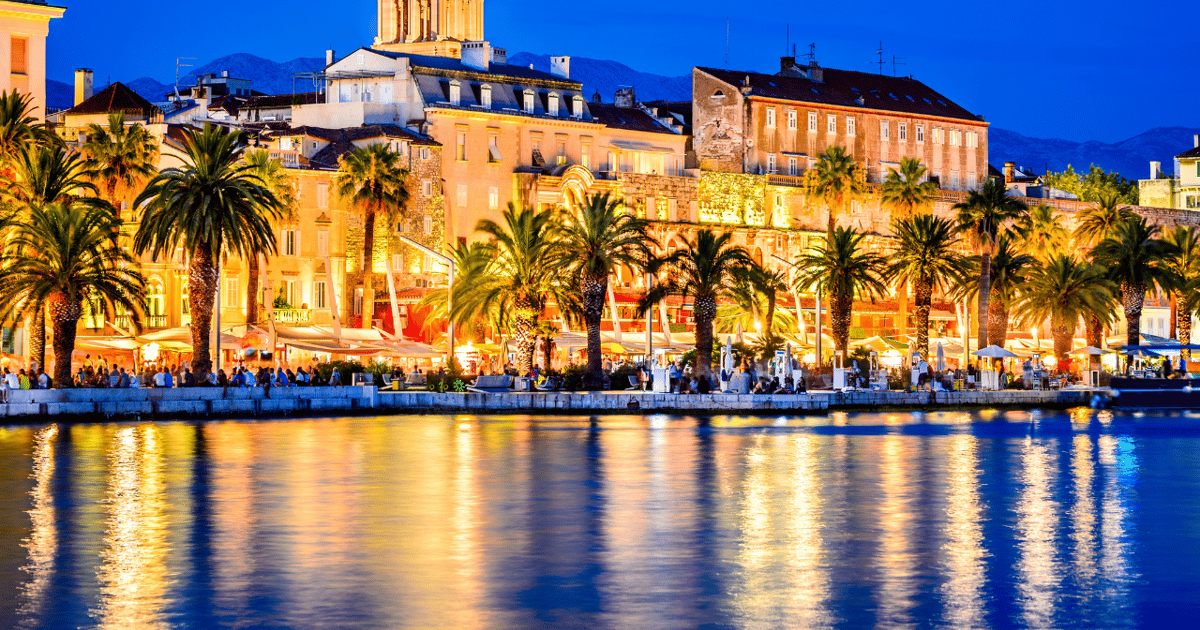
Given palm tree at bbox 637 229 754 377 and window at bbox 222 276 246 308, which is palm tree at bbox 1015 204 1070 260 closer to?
palm tree at bbox 637 229 754 377

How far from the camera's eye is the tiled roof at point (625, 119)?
102m

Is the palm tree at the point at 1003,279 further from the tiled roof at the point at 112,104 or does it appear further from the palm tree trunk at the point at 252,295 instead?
the tiled roof at the point at 112,104

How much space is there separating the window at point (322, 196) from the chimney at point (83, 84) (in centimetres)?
1647

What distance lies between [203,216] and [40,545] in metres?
35.7

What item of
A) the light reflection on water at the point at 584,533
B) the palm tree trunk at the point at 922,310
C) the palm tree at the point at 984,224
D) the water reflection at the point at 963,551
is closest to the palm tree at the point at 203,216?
the light reflection on water at the point at 584,533

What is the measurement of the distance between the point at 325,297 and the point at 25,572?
65268 mm

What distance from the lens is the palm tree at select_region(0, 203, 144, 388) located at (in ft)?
185

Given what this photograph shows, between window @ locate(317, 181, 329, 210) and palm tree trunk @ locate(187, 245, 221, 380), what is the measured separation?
26748 mm

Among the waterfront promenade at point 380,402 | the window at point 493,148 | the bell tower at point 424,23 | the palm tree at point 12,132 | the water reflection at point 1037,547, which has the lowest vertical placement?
the water reflection at point 1037,547

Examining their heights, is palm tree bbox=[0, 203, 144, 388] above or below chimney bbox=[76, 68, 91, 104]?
below

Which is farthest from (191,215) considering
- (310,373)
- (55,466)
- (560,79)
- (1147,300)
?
(1147,300)

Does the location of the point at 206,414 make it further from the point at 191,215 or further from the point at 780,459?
the point at 780,459

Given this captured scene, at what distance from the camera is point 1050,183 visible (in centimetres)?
14075

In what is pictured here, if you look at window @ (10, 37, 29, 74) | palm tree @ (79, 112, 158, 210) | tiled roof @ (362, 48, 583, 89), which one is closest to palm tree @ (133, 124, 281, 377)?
palm tree @ (79, 112, 158, 210)
